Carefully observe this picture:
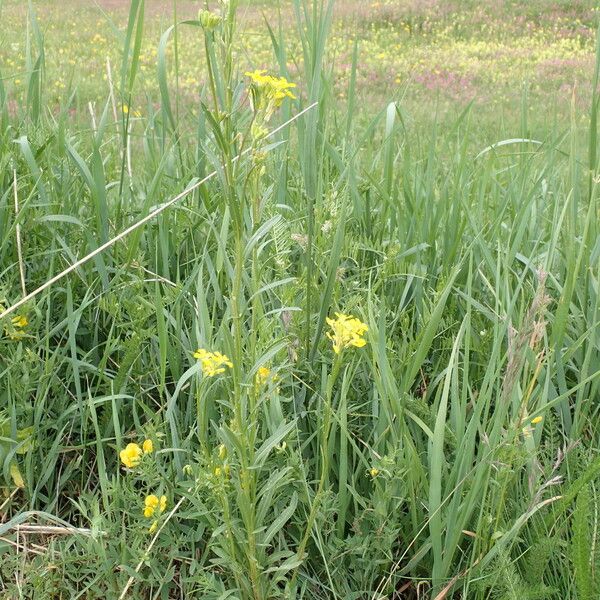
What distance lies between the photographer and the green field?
1.11 meters

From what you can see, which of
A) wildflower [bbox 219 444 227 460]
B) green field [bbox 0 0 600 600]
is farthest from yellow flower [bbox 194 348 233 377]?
wildflower [bbox 219 444 227 460]

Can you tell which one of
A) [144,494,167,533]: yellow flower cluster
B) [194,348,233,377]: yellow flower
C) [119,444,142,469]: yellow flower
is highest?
[194,348,233,377]: yellow flower

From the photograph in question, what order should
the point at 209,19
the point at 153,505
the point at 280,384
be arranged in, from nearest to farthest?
the point at 209,19 < the point at 153,505 < the point at 280,384

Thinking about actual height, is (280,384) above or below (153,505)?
above

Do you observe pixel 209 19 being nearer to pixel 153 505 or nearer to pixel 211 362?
pixel 211 362

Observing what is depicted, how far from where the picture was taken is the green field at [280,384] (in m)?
1.11

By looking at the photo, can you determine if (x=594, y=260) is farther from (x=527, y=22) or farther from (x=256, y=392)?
(x=527, y=22)

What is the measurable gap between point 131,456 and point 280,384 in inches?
10.8

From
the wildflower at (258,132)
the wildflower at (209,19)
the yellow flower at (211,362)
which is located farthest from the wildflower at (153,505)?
the wildflower at (209,19)

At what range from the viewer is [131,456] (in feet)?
3.99

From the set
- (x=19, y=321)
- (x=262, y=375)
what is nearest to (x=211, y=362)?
(x=262, y=375)

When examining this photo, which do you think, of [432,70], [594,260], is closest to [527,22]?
[432,70]

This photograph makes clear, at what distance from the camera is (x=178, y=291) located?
152cm

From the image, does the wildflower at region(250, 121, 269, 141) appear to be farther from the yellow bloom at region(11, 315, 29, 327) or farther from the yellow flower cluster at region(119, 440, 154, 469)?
the yellow bloom at region(11, 315, 29, 327)
